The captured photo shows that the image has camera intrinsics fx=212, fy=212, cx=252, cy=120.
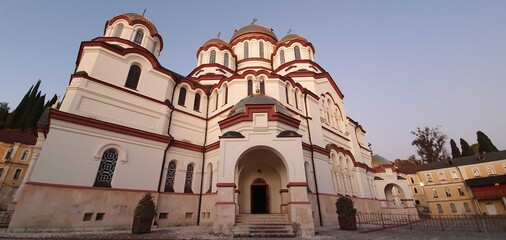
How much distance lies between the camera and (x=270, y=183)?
44.3 feet

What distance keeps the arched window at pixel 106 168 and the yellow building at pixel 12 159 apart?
30.2 meters

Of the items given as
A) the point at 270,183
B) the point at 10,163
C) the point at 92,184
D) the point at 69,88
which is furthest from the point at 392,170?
the point at 10,163

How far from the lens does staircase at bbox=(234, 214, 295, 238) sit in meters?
8.53

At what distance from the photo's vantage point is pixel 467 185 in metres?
30.9

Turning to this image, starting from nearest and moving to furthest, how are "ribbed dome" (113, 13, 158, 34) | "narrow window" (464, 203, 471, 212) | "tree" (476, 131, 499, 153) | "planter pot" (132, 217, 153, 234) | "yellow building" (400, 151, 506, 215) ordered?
1. "planter pot" (132, 217, 153, 234)
2. "ribbed dome" (113, 13, 158, 34)
3. "yellow building" (400, 151, 506, 215)
4. "narrow window" (464, 203, 471, 212)
5. "tree" (476, 131, 499, 153)

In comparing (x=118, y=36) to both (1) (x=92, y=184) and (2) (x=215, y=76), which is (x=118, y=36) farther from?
(1) (x=92, y=184)

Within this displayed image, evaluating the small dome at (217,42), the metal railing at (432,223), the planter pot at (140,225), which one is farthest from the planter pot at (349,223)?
the small dome at (217,42)

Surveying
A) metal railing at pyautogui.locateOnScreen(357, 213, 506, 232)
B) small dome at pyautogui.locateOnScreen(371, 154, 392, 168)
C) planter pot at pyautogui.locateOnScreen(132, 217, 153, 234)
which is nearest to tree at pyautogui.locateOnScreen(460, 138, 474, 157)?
small dome at pyautogui.locateOnScreen(371, 154, 392, 168)

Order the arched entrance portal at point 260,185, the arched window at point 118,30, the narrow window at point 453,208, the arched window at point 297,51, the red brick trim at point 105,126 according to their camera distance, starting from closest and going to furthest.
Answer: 1. the red brick trim at point 105,126
2. the arched entrance portal at point 260,185
3. the arched window at point 118,30
4. the arched window at point 297,51
5. the narrow window at point 453,208

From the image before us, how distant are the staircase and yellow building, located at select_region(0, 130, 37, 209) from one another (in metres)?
36.8

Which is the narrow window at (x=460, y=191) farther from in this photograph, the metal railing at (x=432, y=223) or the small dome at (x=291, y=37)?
the small dome at (x=291, y=37)

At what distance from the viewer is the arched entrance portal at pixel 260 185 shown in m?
12.9

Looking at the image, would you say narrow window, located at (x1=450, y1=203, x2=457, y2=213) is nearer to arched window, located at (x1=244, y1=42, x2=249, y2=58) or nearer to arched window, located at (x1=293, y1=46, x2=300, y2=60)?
arched window, located at (x1=293, y1=46, x2=300, y2=60)

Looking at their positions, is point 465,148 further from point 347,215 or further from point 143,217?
point 143,217
